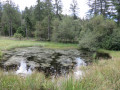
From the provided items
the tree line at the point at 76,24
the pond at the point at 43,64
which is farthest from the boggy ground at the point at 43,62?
the tree line at the point at 76,24

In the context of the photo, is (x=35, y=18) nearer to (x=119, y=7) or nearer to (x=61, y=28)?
(x=61, y=28)

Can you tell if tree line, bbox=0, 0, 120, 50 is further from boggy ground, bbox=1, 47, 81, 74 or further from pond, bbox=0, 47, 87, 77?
pond, bbox=0, 47, 87, 77

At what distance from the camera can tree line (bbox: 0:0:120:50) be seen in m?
15.5

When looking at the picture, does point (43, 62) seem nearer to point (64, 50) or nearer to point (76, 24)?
point (64, 50)

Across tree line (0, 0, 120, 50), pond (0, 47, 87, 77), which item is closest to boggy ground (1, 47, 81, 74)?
pond (0, 47, 87, 77)

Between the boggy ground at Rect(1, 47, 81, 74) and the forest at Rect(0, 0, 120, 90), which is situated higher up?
the forest at Rect(0, 0, 120, 90)

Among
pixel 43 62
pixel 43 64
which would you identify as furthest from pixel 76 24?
pixel 43 64

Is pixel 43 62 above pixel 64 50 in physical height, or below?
below

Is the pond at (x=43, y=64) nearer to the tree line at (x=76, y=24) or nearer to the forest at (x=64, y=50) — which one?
the forest at (x=64, y=50)

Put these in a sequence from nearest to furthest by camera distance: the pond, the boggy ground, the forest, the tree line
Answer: the forest
the pond
the boggy ground
the tree line

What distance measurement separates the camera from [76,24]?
2362cm

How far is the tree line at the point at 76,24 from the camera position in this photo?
15.5m

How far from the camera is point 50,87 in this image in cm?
337

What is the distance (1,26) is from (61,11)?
74.4 feet
